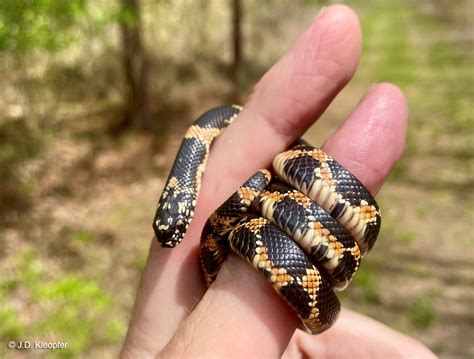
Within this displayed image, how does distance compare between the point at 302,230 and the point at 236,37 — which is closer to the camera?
the point at 302,230

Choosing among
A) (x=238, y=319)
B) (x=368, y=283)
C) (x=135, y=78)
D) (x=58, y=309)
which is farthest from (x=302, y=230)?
(x=135, y=78)

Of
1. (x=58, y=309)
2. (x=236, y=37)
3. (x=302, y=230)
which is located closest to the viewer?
(x=302, y=230)

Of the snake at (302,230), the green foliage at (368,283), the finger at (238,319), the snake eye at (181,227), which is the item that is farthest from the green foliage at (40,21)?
the green foliage at (368,283)

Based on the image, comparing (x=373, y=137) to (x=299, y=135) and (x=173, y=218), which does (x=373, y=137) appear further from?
(x=173, y=218)

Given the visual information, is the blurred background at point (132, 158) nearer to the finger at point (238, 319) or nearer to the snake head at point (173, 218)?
the snake head at point (173, 218)

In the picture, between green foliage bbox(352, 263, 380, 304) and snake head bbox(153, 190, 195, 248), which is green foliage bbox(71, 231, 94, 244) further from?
snake head bbox(153, 190, 195, 248)

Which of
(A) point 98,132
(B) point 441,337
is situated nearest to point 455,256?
(B) point 441,337
